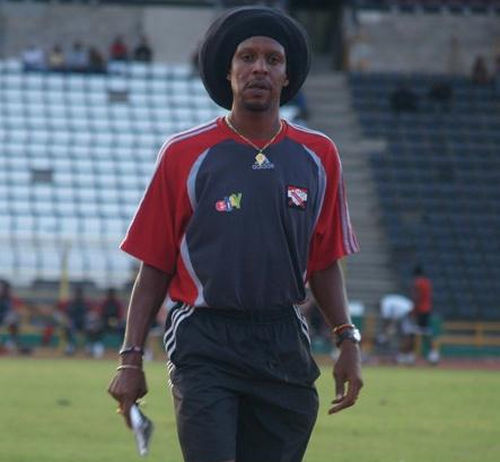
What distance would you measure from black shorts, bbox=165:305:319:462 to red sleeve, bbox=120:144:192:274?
243 millimetres

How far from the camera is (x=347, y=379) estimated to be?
7.17m

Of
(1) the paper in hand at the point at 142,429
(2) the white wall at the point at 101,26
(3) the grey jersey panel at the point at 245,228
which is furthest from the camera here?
(2) the white wall at the point at 101,26

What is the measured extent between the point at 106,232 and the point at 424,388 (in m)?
14.1

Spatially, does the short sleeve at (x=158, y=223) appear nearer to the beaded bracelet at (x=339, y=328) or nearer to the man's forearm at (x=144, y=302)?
the man's forearm at (x=144, y=302)

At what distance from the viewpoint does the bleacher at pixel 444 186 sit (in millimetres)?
37812

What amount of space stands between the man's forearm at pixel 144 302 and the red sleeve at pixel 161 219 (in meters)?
0.04

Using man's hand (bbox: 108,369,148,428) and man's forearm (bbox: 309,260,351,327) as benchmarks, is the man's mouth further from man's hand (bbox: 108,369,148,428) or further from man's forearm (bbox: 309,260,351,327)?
man's hand (bbox: 108,369,148,428)

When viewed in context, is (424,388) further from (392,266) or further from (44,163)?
(44,163)

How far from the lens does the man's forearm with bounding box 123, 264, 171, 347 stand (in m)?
6.98

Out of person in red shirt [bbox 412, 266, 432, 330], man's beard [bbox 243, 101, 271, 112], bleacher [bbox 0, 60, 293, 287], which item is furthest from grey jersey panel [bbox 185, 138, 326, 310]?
bleacher [bbox 0, 60, 293, 287]

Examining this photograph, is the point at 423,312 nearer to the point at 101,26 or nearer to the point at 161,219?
the point at 101,26

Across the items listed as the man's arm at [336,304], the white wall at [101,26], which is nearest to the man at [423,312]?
the white wall at [101,26]

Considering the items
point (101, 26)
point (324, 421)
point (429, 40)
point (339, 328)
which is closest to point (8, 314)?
point (101, 26)

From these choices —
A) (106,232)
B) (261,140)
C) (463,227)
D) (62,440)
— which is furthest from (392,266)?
(261,140)
